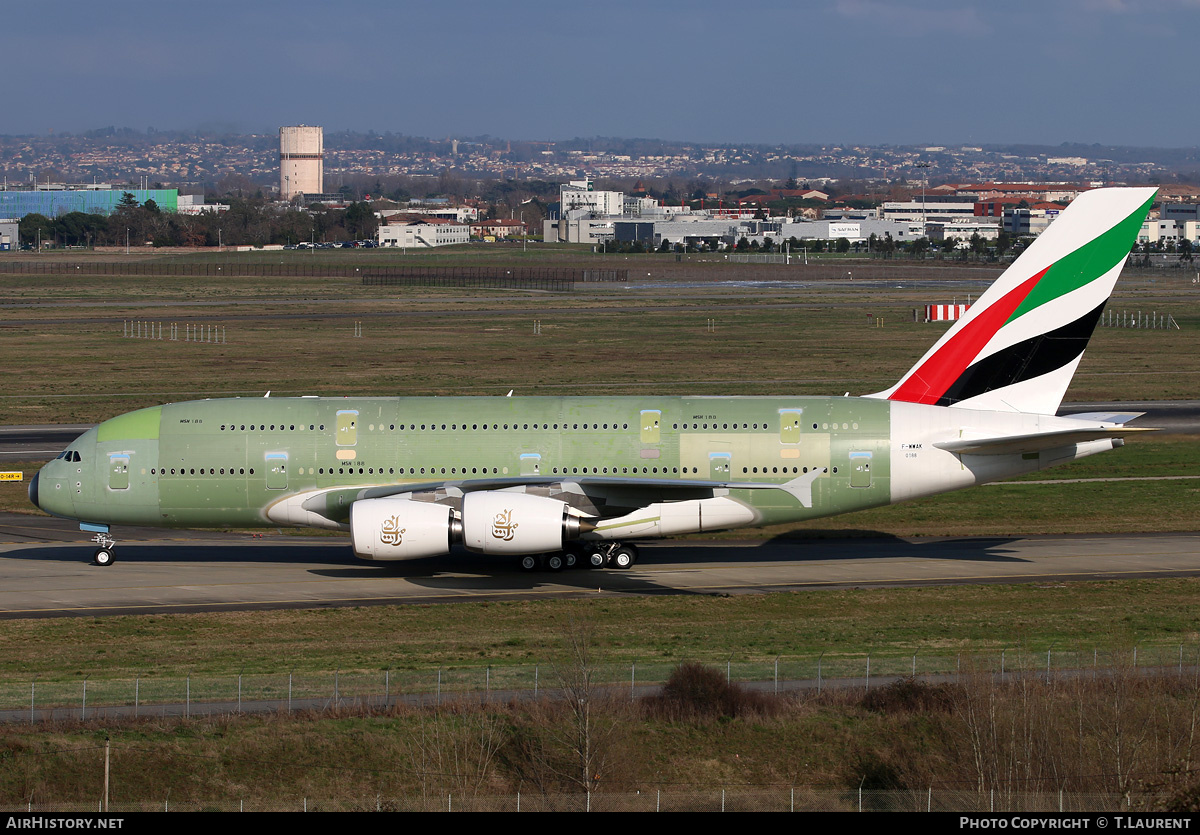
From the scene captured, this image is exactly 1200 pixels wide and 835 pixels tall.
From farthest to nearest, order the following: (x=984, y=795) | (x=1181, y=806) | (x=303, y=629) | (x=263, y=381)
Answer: (x=263, y=381) < (x=303, y=629) < (x=984, y=795) < (x=1181, y=806)

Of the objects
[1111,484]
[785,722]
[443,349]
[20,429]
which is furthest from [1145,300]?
[785,722]

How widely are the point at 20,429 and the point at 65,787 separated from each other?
49.0 meters

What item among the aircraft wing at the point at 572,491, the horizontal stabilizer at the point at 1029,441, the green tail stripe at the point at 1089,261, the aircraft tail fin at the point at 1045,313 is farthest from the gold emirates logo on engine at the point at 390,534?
the green tail stripe at the point at 1089,261

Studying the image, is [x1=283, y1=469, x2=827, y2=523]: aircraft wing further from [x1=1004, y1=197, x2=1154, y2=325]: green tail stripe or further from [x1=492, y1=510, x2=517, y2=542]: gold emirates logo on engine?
[x1=1004, y1=197, x2=1154, y2=325]: green tail stripe

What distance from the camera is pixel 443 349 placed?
355 ft

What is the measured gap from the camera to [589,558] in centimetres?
4512

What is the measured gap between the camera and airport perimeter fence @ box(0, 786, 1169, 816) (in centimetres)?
2656

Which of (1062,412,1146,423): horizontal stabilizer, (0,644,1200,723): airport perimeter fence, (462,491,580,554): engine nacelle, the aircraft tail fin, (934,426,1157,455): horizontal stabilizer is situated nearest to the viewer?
(0,644,1200,723): airport perimeter fence

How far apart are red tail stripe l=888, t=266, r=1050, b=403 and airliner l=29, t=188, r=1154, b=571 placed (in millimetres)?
68

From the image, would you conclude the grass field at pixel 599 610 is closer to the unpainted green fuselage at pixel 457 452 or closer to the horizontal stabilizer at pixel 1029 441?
the horizontal stabilizer at pixel 1029 441

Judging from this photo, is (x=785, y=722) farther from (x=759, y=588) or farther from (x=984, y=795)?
(x=759, y=588)

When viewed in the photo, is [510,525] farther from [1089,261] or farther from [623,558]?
[1089,261]

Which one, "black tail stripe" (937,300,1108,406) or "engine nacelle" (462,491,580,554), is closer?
"engine nacelle" (462,491,580,554)

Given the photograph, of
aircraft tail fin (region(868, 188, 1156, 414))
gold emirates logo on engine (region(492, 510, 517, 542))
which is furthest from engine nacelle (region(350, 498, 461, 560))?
aircraft tail fin (region(868, 188, 1156, 414))
